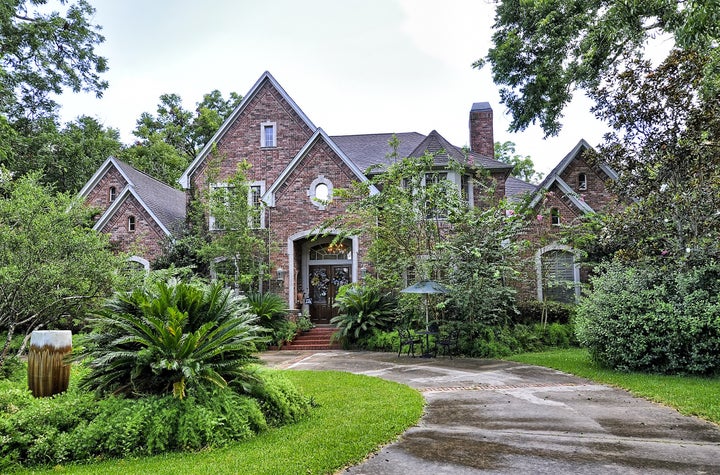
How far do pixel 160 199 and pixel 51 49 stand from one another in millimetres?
7330

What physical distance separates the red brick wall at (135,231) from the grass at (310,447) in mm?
15200

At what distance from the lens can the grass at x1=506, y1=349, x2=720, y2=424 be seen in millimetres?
5946

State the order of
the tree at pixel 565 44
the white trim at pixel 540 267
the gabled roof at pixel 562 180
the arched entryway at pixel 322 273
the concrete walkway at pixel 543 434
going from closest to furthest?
the concrete walkway at pixel 543 434, the tree at pixel 565 44, the white trim at pixel 540 267, the gabled roof at pixel 562 180, the arched entryway at pixel 322 273

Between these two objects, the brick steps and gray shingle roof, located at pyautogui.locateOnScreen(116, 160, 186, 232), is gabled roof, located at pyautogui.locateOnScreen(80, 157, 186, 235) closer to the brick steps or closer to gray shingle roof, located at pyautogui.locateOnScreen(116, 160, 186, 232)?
gray shingle roof, located at pyautogui.locateOnScreen(116, 160, 186, 232)

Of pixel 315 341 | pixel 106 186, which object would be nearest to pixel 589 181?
pixel 315 341

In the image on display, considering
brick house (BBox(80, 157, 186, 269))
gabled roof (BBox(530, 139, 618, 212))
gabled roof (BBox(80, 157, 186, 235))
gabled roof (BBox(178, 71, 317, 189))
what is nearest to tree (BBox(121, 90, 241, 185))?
gabled roof (BBox(80, 157, 186, 235))

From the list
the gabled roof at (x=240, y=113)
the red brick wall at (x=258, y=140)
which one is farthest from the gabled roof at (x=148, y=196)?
the red brick wall at (x=258, y=140)

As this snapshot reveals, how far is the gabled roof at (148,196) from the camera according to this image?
19656mm

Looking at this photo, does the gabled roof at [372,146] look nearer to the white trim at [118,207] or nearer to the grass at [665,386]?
the white trim at [118,207]

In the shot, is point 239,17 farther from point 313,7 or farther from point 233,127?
point 233,127

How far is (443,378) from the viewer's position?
8742 millimetres

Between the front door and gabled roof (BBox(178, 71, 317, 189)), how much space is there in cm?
599

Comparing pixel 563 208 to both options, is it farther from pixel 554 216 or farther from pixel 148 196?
pixel 148 196

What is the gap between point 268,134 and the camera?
20.3 meters
